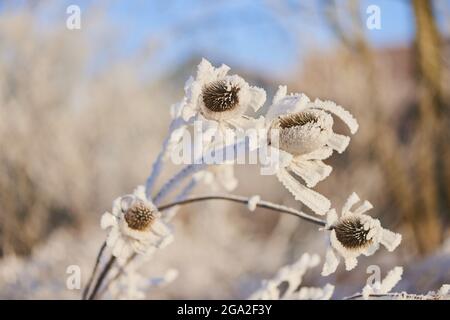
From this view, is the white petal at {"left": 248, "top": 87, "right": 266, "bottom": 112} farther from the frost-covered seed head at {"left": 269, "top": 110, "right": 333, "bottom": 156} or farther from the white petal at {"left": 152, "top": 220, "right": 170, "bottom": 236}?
the white petal at {"left": 152, "top": 220, "right": 170, "bottom": 236}

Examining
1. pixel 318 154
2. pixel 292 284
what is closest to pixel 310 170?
pixel 318 154

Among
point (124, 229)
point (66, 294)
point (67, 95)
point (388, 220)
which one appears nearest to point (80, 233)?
point (67, 95)

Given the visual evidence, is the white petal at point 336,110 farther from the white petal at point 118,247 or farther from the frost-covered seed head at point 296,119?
the white petal at point 118,247

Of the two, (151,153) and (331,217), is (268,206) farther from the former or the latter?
(151,153)

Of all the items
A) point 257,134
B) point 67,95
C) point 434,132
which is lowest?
point 257,134
